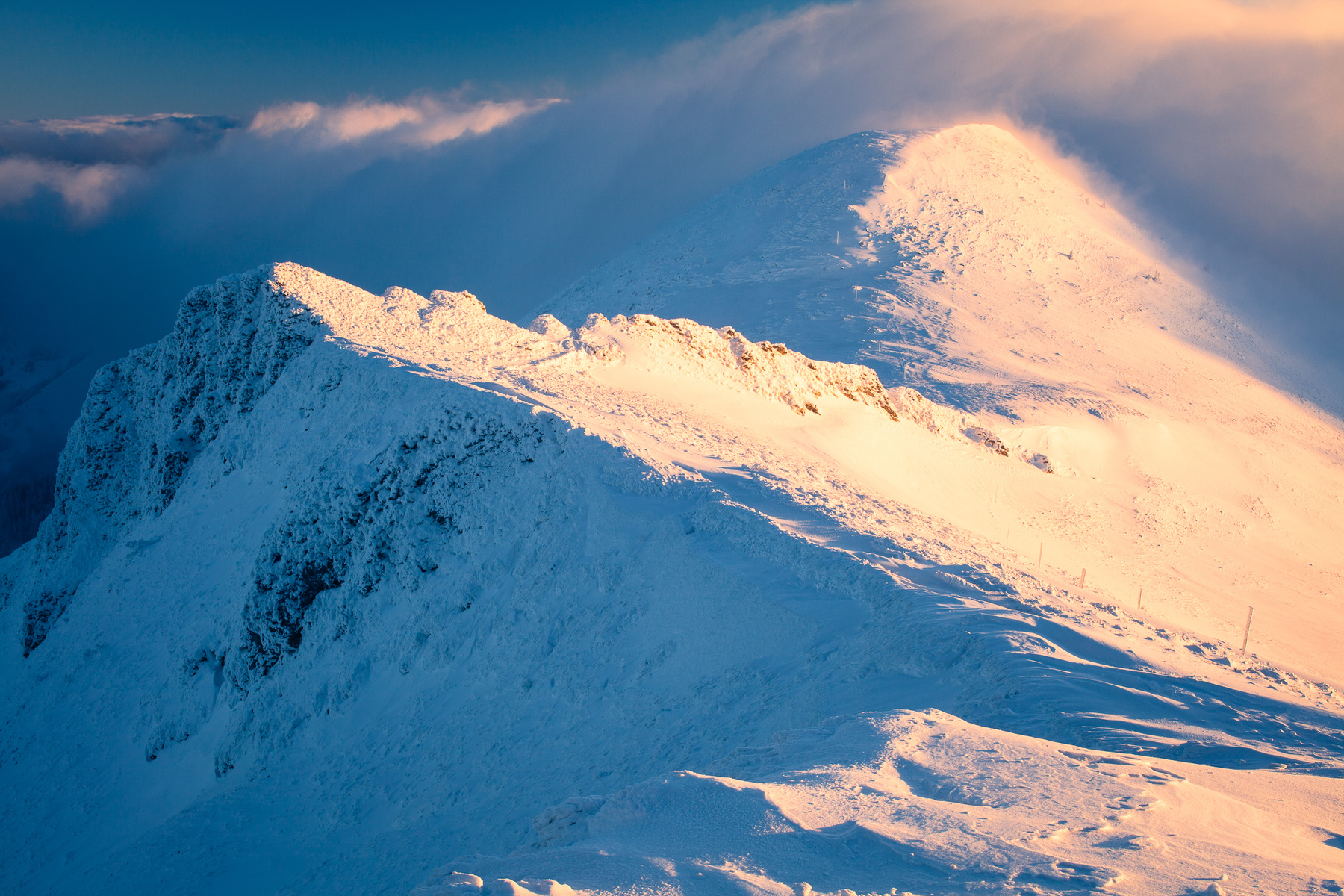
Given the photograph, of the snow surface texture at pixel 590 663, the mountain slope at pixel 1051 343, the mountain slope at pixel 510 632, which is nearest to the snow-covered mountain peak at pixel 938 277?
the mountain slope at pixel 1051 343

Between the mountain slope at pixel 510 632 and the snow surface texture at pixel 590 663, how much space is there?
8 centimetres

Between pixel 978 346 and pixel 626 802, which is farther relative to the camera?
pixel 978 346

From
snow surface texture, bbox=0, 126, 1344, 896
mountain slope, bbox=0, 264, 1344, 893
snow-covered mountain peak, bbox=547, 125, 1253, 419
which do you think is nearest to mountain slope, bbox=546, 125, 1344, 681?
snow-covered mountain peak, bbox=547, 125, 1253, 419

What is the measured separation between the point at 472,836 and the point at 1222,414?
50.5 meters

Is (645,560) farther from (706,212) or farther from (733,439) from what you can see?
(706,212)

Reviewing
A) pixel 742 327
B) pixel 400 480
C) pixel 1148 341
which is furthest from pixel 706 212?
pixel 400 480

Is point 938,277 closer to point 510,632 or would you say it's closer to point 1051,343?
point 1051,343

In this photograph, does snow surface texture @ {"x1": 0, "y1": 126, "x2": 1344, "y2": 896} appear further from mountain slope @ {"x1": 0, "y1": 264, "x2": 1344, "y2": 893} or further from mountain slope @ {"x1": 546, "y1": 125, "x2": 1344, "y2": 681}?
mountain slope @ {"x1": 546, "y1": 125, "x2": 1344, "y2": 681}

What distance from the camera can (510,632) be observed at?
14344mm

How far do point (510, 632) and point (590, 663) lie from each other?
216 centimetres

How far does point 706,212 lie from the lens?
82.2 m

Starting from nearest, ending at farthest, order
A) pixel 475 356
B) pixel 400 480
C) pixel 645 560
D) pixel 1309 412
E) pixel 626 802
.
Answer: pixel 626 802, pixel 645 560, pixel 400 480, pixel 475 356, pixel 1309 412

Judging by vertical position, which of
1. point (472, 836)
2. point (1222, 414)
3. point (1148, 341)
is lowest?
point (472, 836)

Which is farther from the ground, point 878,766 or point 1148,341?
point 1148,341
